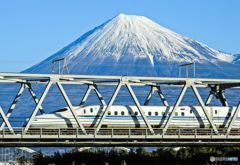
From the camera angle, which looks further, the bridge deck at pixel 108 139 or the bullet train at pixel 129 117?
the bullet train at pixel 129 117

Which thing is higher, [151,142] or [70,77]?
[70,77]

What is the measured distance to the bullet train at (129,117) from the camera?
2224 inches

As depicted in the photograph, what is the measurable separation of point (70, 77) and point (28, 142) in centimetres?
973

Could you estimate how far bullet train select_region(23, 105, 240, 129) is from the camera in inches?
2224

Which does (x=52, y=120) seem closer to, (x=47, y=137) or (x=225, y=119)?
(x=47, y=137)

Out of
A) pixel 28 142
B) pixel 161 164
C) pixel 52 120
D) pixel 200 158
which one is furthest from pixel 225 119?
pixel 28 142

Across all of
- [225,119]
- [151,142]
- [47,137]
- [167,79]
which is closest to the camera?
[47,137]

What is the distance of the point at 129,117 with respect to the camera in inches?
2360

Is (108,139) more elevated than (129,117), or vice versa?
(129,117)

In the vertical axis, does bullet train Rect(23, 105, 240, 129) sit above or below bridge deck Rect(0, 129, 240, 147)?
above

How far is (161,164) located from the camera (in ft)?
208

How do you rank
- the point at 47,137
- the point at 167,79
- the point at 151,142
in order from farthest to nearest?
the point at 167,79 → the point at 151,142 → the point at 47,137

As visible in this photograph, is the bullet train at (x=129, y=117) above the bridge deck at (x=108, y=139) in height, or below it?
above

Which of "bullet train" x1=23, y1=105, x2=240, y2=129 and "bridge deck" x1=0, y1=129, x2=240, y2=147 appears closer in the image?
"bridge deck" x1=0, y1=129, x2=240, y2=147
